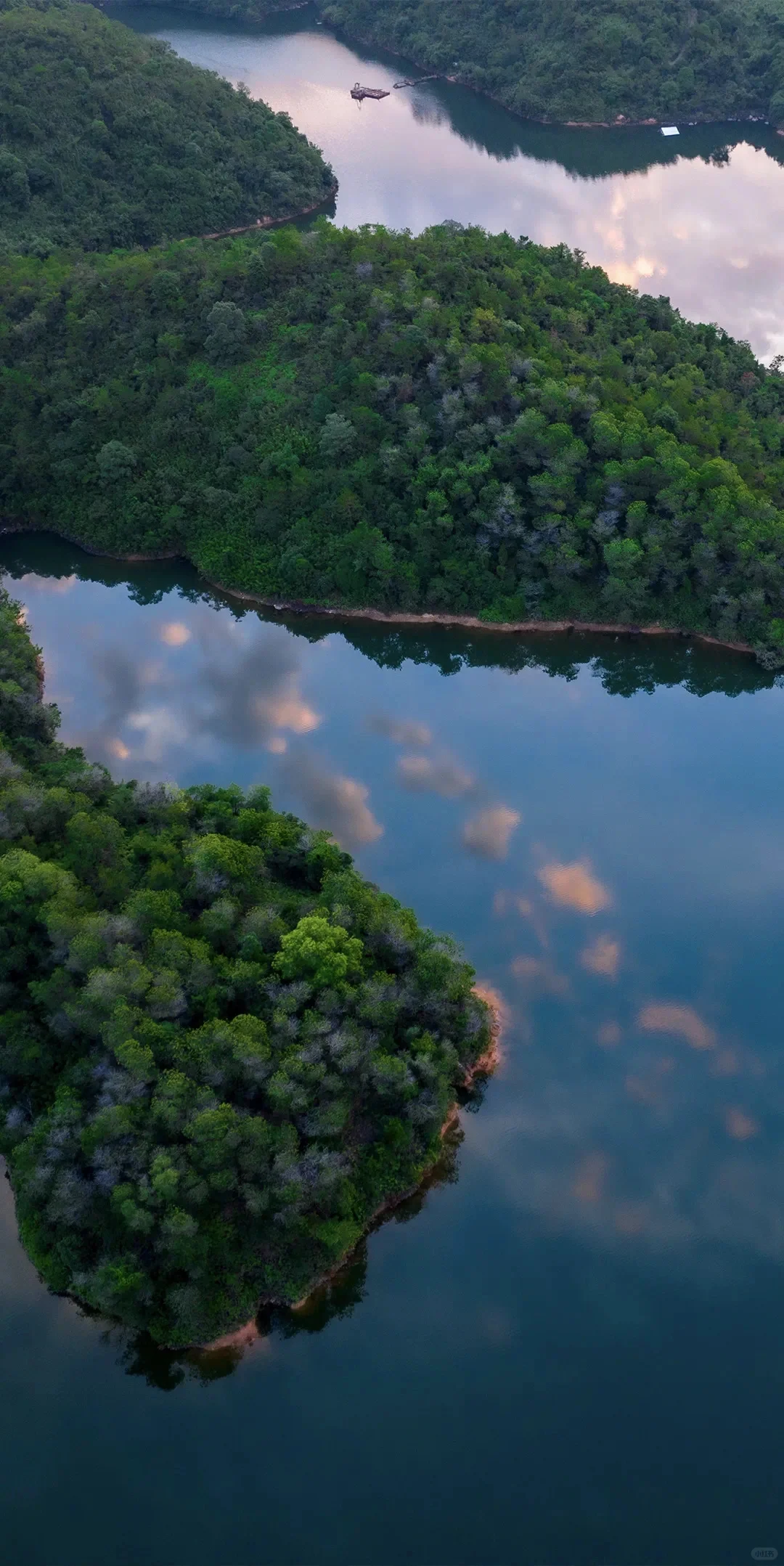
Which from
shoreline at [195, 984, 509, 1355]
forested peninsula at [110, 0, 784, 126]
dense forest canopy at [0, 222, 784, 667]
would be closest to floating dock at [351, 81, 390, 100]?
forested peninsula at [110, 0, 784, 126]

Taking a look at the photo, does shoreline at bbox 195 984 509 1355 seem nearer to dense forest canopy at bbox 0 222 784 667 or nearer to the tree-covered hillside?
dense forest canopy at bbox 0 222 784 667

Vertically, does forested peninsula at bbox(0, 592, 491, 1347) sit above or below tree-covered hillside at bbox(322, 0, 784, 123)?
Result: below

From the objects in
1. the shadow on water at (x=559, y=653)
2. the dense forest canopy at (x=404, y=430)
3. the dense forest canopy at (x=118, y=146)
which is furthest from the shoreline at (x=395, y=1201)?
the dense forest canopy at (x=118, y=146)

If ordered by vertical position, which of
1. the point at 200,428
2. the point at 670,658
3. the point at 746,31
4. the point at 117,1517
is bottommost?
the point at 117,1517

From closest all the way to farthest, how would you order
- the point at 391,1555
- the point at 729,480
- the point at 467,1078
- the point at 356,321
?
the point at 391,1555 → the point at 467,1078 → the point at 729,480 → the point at 356,321

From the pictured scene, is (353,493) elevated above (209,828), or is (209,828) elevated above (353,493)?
(353,493)

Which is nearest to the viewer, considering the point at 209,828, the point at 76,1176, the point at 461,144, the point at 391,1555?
the point at 391,1555

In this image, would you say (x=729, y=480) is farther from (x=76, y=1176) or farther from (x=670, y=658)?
(x=76, y=1176)

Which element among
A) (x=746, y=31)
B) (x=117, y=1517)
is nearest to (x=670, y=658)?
(x=117, y=1517)
